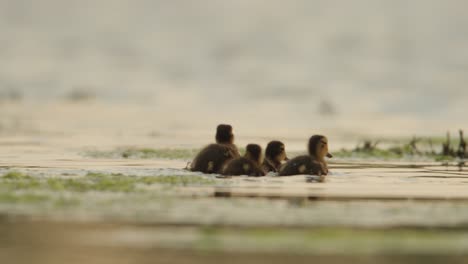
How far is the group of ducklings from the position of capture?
22.5m

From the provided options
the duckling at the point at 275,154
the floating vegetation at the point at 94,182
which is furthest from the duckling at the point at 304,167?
the floating vegetation at the point at 94,182

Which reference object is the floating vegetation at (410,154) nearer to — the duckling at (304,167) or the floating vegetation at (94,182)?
the duckling at (304,167)

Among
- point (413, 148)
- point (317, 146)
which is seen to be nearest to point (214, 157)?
point (317, 146)

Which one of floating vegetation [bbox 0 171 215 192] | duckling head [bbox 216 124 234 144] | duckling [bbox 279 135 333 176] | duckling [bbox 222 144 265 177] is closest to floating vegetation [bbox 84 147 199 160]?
duckling head [bbox 216 124 234 144]

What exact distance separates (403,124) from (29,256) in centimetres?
5404

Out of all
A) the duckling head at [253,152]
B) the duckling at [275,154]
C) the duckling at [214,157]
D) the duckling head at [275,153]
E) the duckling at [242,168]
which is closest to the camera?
the duckling at [242,168]

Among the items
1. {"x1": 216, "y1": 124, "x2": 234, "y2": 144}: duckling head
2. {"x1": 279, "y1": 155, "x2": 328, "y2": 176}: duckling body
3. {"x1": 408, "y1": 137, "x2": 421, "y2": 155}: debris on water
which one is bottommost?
{"x1": 279, "y1": 155, "x2": 328, "y2": 176}: duckling body

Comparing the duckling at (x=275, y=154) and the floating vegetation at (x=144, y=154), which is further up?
the floating vegetation at (x=144, y=154)

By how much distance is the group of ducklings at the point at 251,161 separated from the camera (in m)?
22.5

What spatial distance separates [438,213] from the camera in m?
16.0

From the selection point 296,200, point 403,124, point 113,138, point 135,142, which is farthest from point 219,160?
point 403,124

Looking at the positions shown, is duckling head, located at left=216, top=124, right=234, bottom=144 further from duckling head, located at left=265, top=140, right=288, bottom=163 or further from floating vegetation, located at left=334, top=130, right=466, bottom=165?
floating vegetation, located at left=334, top=130, right=466, bottom=165

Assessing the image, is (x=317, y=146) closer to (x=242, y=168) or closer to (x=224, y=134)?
(x=224, y=134)

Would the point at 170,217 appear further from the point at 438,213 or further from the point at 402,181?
the point at 402,181
